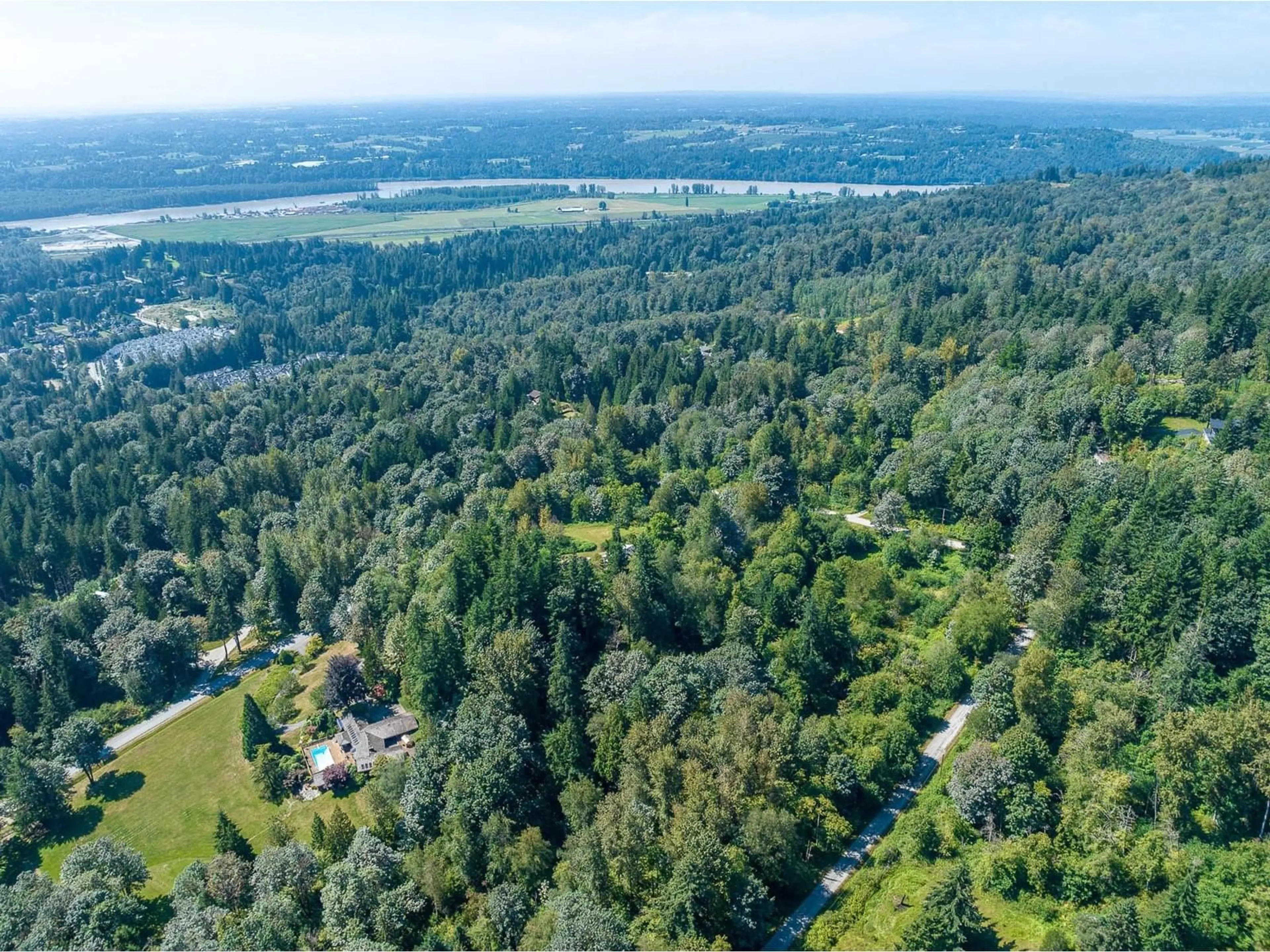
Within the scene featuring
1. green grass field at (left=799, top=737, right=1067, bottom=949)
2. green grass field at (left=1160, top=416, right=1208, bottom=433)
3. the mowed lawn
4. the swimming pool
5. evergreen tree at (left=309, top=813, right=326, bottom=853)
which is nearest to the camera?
green grass field at (left=799, top=737, right=1067, bottom=949)

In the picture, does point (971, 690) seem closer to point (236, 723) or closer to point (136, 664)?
point (236, 723)

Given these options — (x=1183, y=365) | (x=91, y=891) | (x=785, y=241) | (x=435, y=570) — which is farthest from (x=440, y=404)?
(x=785, y=241)

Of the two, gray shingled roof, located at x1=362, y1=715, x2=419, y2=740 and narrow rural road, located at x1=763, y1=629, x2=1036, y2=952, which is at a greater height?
narrow rural road, located at x1=763, y1=629, x2=1036, y2=952

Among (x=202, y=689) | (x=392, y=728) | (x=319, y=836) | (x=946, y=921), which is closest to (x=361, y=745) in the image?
(x=392, y=728)

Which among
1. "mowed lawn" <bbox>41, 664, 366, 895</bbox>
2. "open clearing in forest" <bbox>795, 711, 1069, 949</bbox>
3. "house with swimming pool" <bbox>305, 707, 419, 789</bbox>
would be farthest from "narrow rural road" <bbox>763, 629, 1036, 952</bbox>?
"house with swimming pool" <bbox>305, 707, 419, 789</bbox>

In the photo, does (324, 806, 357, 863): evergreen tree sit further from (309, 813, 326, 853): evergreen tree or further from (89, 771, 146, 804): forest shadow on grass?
(89, 771, 146, 804): forest shadow on grass

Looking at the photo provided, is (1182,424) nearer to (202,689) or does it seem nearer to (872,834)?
(872,834)
